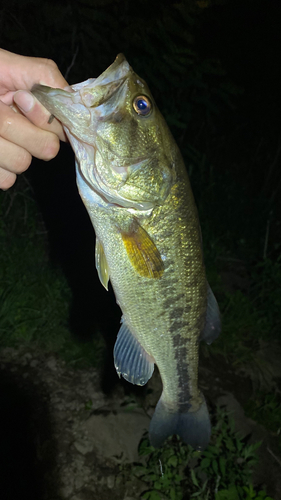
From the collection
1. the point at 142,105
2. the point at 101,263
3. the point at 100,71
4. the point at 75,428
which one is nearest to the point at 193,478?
the point at 75,428

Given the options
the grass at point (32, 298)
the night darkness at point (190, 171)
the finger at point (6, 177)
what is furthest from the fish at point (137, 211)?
the grass at point (32, 298)

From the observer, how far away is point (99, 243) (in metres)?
1.72

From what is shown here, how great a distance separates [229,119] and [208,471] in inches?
368

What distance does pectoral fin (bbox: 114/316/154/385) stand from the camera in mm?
1861

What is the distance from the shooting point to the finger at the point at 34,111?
161cm

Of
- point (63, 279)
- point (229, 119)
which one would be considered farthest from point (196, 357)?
point (229, 119)

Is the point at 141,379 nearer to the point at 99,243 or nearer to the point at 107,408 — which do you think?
the point at 99,243

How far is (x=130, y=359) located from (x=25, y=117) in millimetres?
1376

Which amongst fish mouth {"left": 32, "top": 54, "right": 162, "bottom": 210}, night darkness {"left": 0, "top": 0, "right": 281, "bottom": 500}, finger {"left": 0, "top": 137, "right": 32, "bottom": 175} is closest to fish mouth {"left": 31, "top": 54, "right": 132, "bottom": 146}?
fish mouth {"left": 32, "top": 54, "right": 162, "bottom": 210}

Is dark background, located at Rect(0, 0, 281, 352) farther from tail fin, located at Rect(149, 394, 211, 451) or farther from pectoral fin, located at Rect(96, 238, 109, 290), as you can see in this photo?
A: pectoral fin, located at Rect(96, 238, 109, 290)

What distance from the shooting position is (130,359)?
188 cm

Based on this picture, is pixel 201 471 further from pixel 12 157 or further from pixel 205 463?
pixel 12 157

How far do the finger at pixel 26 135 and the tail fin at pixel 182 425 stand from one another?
5.26ft

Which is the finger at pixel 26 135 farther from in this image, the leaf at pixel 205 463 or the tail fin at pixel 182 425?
the leaf at pixel 205 463
